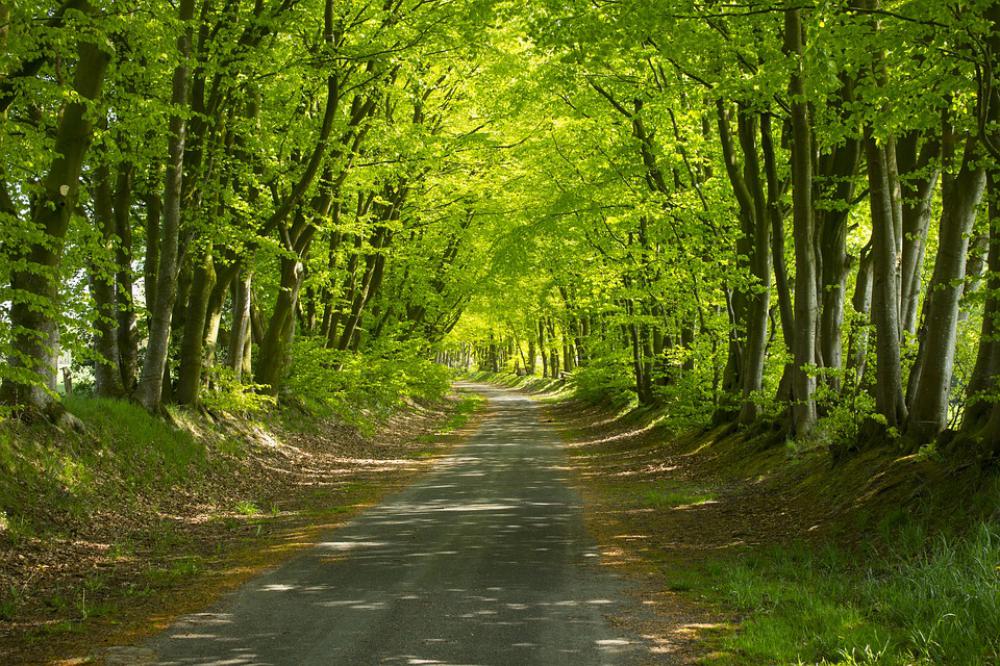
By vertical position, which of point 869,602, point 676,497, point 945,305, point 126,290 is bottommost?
point 676,497

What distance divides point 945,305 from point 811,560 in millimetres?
3624

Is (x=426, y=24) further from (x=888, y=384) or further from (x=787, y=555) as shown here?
(x=787, y=555)

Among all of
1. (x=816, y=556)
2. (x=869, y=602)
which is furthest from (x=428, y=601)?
(x=816, y=556)

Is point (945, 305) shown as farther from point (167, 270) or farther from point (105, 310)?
point (105, 310)

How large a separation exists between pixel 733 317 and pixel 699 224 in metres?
2.42

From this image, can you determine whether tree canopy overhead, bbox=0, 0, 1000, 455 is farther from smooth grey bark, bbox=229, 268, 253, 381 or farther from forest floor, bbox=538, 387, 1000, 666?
forest floor, bbox=538, 387, 1000, 666

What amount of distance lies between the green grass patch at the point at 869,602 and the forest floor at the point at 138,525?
460cm

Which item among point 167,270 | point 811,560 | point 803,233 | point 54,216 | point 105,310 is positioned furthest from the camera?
point 105,310

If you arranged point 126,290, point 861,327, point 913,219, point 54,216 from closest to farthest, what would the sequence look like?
point 54,216, point 913,219, point 861,327, point 126,290

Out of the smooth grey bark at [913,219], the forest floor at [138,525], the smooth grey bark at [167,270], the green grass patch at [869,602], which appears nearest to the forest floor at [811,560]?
the green grass patch at [869,602]

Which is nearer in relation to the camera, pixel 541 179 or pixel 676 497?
pixel 676 497

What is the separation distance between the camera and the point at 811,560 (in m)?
8.30

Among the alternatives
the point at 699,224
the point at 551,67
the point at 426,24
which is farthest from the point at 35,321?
the point at 699,224

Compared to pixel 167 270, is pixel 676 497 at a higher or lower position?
lower
